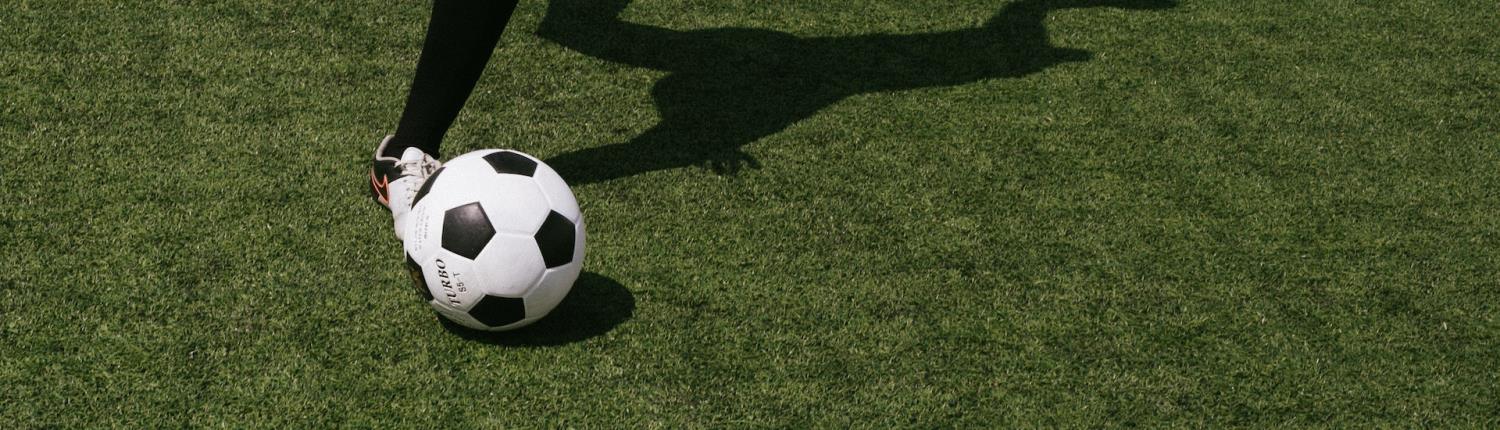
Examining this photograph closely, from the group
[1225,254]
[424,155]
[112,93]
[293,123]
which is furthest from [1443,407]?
[112,93]

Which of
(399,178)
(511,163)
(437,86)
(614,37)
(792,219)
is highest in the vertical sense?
(511,163)

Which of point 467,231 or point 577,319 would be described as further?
point 577,319

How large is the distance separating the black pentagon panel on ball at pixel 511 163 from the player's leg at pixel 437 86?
15.9 inches

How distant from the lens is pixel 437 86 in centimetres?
332

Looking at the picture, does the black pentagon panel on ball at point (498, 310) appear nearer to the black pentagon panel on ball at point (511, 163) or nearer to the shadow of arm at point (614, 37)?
the black pentagon panel on ball at point (511, 163)

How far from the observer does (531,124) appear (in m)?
3.88

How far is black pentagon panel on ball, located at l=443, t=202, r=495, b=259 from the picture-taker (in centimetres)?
270

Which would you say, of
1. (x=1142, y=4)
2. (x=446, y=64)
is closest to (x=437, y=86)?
(x=446, y=64)

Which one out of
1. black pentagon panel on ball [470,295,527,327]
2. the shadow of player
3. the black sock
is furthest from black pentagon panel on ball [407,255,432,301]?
the shadow of player

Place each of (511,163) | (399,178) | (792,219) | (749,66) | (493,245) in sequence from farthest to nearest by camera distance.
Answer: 1. (749,66)
2. (792,219)
3. (399,178)
4. (511,163)
5. (493,245)

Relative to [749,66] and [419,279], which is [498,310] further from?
[749,66]

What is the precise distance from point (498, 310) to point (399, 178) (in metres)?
0.66

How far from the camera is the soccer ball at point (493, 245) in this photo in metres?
2.71

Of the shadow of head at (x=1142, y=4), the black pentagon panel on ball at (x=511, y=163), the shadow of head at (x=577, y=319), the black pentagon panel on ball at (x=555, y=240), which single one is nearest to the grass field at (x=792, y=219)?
the shadow of head at (x=577, y=319)
